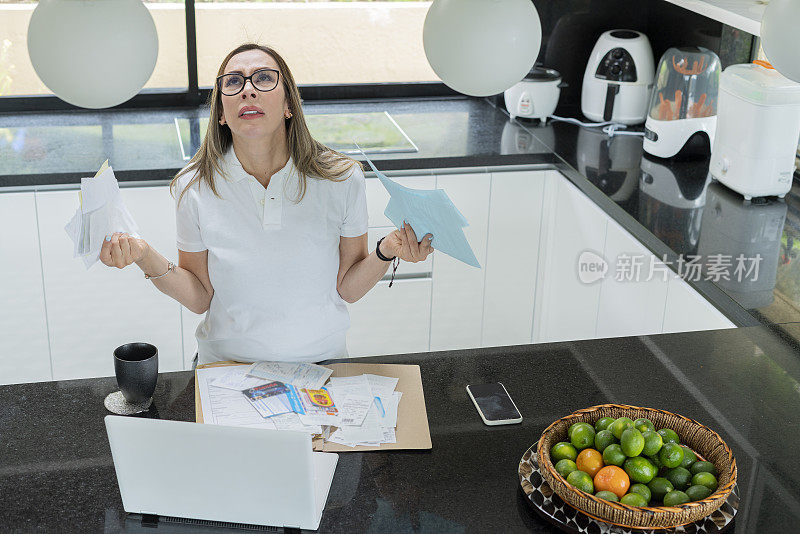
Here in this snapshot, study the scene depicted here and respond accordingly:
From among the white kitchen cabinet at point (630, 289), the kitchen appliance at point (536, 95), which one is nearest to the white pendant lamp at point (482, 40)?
the white kitchen cabinet at point (630, 289)

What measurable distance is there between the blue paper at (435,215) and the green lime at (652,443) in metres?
0.40

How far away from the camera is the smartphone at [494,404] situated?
155 centimetres

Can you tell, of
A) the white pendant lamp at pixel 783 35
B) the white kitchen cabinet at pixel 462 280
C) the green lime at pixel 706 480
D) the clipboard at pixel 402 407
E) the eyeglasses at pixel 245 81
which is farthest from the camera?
the white kitchen cabinet at pixel 462 280

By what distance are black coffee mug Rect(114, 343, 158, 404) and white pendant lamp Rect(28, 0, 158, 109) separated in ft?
1.81

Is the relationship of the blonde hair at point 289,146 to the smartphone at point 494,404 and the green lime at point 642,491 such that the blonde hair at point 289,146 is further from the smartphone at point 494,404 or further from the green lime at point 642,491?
the green lime at point 642,491

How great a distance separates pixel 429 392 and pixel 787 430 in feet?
2.03

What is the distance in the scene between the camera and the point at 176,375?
1.67 m

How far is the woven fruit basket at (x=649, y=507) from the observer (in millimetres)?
1223

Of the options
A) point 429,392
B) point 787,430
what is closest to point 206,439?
point 429,392

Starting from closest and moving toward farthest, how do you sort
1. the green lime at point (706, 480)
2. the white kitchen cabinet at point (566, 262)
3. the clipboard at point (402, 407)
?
the green lime at point (706, 480) < the clipboard at point (402, 407) < the white kitchen cabinet at point (566, 262)

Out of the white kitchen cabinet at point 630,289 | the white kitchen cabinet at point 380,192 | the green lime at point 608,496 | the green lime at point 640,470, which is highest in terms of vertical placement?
the green lime at point 640,470

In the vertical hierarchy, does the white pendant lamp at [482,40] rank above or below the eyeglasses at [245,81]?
above

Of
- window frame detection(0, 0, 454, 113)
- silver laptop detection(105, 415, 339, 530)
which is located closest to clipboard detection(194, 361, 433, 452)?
silver laptop detection(105, 415, 339, 530)

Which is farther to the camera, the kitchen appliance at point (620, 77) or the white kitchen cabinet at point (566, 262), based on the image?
the kitchen appliance at point (620, 77)
